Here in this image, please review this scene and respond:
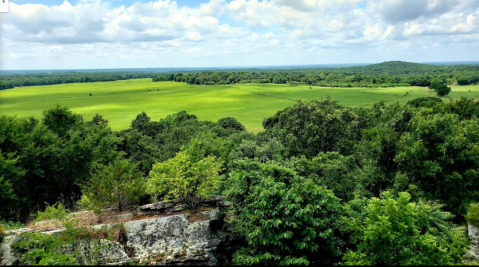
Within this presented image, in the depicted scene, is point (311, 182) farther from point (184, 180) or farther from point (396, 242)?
point (184, 180)

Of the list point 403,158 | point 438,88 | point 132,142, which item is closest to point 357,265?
point 403,158

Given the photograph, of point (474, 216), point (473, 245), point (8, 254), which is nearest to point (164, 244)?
point (8, 254)

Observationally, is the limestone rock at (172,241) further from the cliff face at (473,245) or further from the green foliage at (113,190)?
the cliff face at (473,245)

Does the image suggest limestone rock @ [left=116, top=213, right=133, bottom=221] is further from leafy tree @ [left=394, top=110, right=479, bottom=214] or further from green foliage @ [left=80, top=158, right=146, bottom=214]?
leafy tree @ [left=394, top=110, right=479, bottom=214]

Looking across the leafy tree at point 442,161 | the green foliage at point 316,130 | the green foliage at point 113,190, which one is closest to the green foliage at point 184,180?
the green foliage at point 113,190

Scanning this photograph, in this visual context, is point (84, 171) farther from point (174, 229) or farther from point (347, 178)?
point (347, 178)
